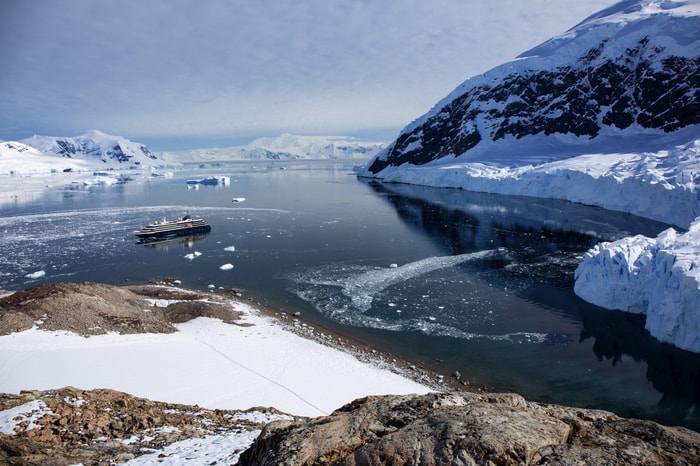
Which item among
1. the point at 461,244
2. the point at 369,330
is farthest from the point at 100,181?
the point at 369,330

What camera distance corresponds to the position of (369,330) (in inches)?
850

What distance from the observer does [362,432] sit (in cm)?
587

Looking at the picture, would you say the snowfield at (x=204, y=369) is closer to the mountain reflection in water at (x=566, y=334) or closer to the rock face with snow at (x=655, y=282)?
the mountain reflection in water at (x=566, y=334)

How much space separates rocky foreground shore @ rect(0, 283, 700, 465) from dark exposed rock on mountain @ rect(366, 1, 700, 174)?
296 ft

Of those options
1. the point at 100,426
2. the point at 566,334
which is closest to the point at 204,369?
the point at 100,426

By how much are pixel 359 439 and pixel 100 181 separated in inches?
5224

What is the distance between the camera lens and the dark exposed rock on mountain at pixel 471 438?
4.94 m

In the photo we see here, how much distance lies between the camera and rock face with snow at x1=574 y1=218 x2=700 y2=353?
728 inches

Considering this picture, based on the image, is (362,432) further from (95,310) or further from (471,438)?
(95,310)

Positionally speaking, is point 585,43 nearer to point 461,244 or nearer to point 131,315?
point 461,244

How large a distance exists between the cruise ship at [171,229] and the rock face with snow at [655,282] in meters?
37.4

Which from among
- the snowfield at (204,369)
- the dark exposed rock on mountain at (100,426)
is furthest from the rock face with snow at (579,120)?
the dark exposed rock on mountain at (100,426)

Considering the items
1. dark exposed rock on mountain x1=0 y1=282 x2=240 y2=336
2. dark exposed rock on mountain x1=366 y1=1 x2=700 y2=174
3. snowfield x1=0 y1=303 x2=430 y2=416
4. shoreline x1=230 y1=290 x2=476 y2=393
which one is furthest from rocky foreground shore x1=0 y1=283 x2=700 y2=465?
dark exposed rock on mountain x1=366 y1=1 x2=700 y2=174

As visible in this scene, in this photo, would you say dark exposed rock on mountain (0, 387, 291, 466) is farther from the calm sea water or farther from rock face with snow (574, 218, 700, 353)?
rock face with snow (574, 218, 700, 353)
